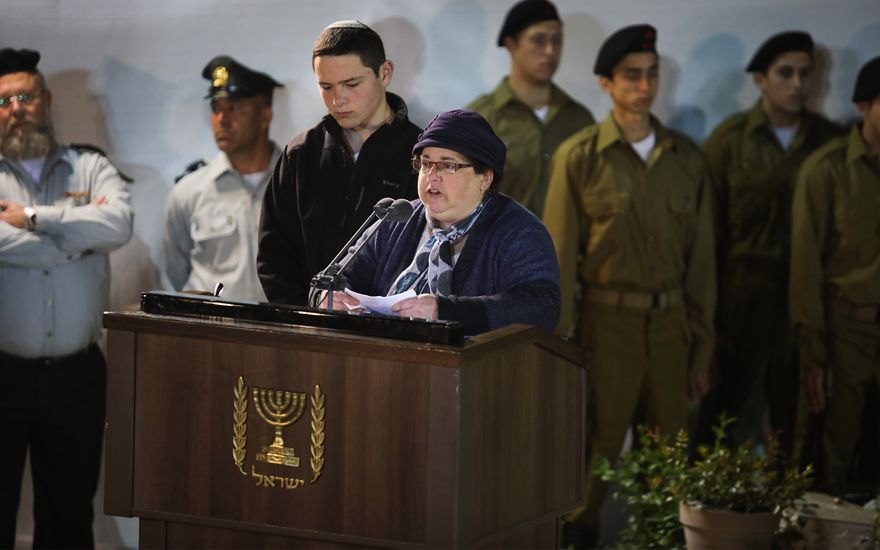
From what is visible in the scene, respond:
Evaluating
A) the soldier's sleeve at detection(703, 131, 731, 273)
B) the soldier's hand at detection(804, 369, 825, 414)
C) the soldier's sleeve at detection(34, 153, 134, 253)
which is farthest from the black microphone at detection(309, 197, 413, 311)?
the soldier's hand at detection(804, 369, 825, 414)

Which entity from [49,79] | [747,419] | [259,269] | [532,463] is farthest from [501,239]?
[49,79]

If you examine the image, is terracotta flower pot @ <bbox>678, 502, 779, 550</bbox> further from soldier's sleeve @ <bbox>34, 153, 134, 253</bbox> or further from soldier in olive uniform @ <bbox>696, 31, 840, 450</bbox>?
soldier's sleeve @ <bbox>34, 153, 134, 253</bbox>

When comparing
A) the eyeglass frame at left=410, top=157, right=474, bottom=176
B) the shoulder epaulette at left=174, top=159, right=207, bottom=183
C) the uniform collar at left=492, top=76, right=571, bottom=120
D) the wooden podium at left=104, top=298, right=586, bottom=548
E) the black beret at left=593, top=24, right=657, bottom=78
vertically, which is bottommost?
the wooden podium at left=104, top=298, right=586, bottom=548

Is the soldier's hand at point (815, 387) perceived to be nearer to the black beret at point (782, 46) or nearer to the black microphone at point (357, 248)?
the black beret at point (782, 46)

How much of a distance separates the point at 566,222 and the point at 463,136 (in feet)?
8.29

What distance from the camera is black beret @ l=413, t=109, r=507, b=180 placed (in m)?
3.35

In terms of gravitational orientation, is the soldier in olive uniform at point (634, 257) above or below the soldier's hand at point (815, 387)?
above

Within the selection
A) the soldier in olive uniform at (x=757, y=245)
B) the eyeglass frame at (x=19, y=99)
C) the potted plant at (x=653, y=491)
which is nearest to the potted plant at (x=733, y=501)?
the potted plant at (x=653, y=491)

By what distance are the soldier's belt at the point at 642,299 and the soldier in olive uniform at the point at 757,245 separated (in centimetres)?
28

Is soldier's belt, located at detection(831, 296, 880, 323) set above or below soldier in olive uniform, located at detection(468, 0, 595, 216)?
below

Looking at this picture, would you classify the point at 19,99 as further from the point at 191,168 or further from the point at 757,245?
the point at 757,245

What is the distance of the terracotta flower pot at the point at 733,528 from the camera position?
4.60 metres

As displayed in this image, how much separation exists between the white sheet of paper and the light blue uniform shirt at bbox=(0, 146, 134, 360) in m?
2.52

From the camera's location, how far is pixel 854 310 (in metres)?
5.76
